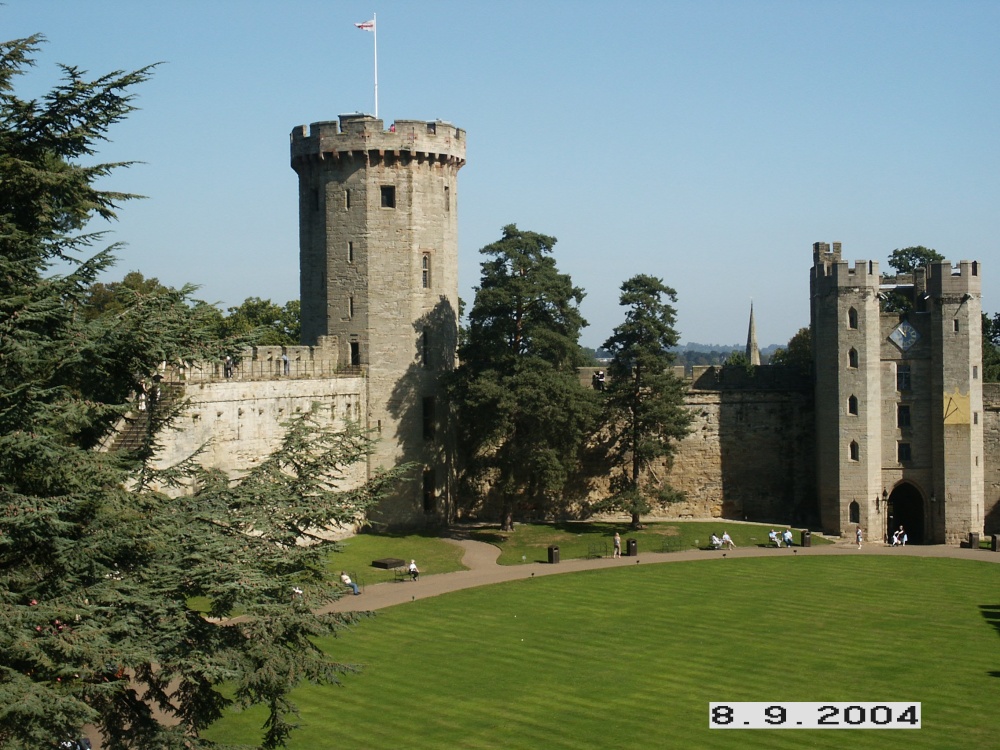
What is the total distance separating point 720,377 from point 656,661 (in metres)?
26.6

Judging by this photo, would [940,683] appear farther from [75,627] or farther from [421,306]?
[421,306]

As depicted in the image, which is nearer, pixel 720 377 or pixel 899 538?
pixel 899 538

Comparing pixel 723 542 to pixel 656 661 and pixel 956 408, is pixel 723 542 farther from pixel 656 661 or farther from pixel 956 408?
pixel 656 661

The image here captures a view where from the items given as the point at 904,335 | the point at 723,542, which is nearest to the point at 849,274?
the point at 904,335

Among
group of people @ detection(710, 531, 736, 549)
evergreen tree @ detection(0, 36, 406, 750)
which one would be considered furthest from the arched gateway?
evergreen tree @ detection(0, 36, 406, 750)

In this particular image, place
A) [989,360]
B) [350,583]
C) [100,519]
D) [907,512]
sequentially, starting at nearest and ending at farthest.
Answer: [100,519]
[350,583]
[907,512]
[989,360]

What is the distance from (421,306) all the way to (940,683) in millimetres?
26272

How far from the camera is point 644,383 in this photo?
50750 millimetres

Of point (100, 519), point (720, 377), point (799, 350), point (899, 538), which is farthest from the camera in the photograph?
point (799, 350)

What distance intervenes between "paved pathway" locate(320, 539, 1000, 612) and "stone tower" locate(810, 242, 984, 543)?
2138 mm

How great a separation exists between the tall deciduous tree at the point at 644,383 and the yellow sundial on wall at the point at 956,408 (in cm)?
1066

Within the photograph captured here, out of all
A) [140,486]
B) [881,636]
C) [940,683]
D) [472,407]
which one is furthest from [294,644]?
[472,407]

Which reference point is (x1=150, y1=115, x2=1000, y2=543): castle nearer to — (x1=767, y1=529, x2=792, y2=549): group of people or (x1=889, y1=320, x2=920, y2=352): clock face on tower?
(x1=889, y1=320, x2=920, y2=352): clock face on tower
